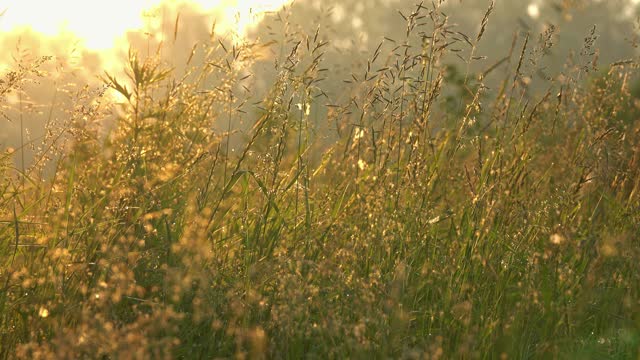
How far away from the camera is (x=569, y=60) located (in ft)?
11.3

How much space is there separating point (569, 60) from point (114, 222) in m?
1.93

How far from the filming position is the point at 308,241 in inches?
105

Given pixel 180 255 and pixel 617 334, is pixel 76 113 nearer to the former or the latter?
pixel 180 255

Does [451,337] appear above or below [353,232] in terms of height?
below

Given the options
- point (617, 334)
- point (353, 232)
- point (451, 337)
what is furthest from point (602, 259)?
point (353, 232)

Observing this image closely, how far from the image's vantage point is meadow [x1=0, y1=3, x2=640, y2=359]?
2.22 metres

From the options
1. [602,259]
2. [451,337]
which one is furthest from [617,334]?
[451,337]

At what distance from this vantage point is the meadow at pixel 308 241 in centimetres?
222

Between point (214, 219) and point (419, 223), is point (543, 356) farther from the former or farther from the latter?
point (214, 219)

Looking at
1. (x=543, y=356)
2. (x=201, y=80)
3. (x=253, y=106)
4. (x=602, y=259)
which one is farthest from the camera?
(x=201, y=80)

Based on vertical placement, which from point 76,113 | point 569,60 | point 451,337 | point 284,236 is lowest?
point 451,337

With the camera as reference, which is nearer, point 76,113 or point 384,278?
point 384,278

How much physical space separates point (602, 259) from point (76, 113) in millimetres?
1718

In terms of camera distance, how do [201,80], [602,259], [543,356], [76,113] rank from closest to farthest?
1. [543,356]
2. [602,259]
3. [76,113]
4. [201,80]
